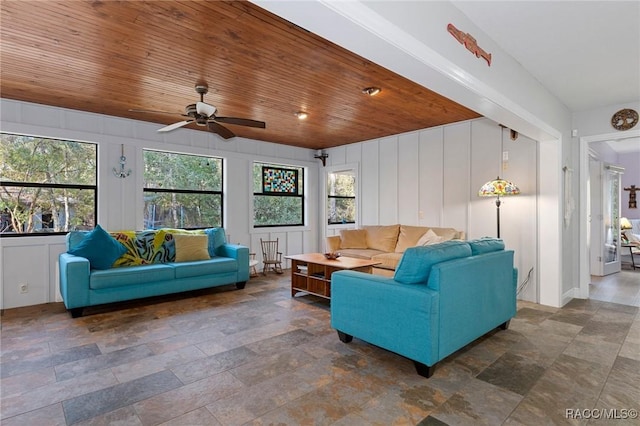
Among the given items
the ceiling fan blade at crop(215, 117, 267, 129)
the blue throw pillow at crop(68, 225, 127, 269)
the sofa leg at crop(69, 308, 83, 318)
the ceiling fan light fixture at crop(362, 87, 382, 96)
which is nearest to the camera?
the ceiling fan blade at crop(215, 117, 267, 129)

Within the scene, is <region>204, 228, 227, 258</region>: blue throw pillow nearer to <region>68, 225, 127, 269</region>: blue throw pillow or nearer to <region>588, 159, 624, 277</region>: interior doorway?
<region>68, 225, 127, 269</region>: blue throw pillow

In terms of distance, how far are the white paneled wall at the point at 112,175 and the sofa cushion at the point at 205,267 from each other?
3.72 feet

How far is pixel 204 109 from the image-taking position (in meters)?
3.31

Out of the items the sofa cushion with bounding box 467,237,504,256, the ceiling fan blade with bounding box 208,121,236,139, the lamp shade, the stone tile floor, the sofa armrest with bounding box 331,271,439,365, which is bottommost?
the stone tile floor

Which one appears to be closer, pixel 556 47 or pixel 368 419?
pixel 368 419

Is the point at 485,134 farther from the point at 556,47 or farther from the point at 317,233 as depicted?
the point at 317,233

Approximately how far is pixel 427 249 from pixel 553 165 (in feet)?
9.26

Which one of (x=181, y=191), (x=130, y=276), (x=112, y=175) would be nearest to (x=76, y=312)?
(x=130, y=276)

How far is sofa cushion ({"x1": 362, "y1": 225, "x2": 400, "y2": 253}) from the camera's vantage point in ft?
18.4

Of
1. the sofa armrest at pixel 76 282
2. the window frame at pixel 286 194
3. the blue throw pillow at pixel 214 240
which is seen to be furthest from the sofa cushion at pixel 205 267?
the window frame at pixel 286 194

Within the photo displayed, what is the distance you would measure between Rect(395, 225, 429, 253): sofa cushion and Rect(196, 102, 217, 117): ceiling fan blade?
3.50 meters

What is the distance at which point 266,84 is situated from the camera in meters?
3.56

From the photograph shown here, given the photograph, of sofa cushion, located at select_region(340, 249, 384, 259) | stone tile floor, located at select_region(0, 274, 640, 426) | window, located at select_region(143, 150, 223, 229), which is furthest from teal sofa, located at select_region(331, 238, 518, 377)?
window, located at select_region(143, 150, 223, 229)

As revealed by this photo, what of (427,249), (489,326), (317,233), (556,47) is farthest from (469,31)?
(317,233)
